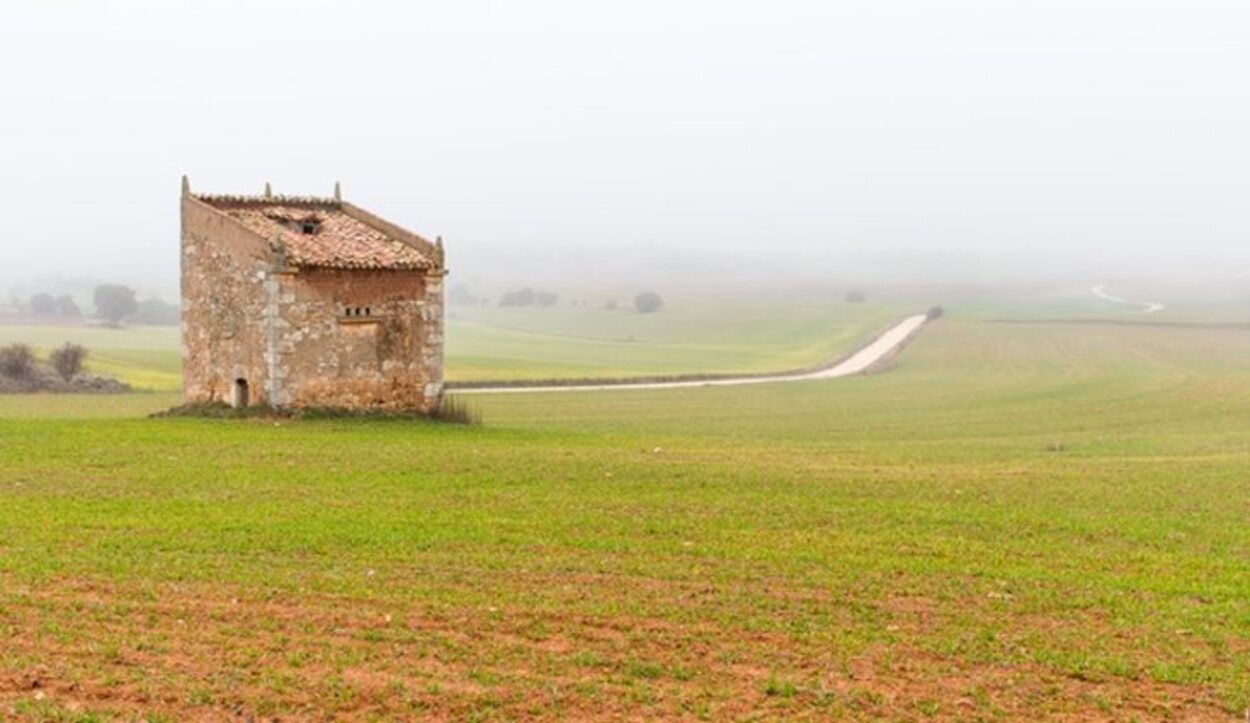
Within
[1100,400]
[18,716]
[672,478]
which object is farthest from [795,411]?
[18,716]

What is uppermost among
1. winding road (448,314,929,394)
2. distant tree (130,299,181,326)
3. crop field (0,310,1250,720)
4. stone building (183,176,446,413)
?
distant tree (130,299,181,326)

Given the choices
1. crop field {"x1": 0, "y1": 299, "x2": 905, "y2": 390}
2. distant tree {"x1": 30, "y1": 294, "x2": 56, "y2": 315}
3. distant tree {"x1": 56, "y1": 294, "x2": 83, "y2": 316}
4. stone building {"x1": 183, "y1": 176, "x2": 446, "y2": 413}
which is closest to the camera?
stone building {"x1": 183, "y1": 176, "x2": 446, "y2": 413}

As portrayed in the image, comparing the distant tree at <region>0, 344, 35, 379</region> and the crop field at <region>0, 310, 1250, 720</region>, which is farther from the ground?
the distant tree at <region>0, 344, 35, 379</region>

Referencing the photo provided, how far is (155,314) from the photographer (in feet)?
511

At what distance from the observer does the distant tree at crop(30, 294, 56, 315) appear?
159 m

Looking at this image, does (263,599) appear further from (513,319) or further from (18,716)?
(513,319)

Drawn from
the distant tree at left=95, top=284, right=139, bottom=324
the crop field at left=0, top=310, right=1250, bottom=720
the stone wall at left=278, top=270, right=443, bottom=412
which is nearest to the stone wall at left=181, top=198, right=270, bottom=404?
the stone wall at left=278, top=270, right=443, bottom=412

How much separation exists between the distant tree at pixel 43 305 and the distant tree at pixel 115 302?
12551 mm

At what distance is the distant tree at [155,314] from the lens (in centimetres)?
15150

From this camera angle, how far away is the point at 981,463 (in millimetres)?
28109

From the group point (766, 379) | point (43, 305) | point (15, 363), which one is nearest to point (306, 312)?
point (15, 363)

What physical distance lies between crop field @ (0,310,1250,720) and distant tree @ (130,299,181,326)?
428 ft

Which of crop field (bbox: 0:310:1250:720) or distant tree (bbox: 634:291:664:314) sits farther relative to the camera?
distant tree (bbox: 634:291:664:314)

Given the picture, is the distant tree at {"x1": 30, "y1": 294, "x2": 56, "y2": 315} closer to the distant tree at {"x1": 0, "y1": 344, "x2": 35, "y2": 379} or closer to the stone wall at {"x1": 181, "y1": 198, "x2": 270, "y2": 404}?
the distant tree at {"x1": 0, "y1": 344, "x2": 35, "y2": 379}
